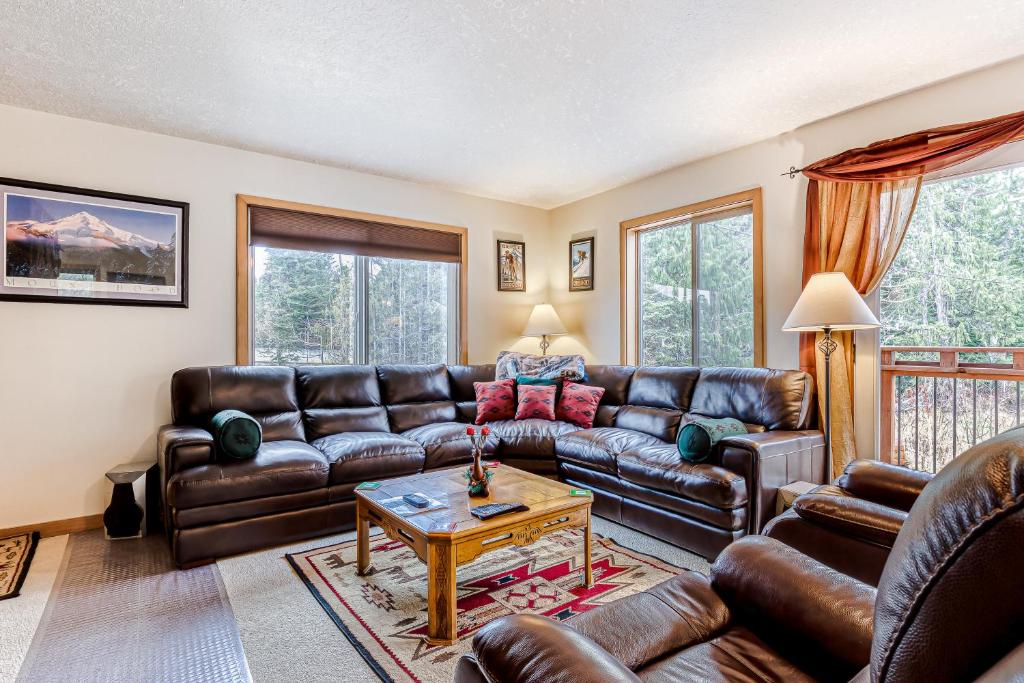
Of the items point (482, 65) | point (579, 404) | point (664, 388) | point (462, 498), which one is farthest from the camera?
point (579, 404)

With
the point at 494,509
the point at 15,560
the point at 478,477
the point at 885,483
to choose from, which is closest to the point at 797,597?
the point at 885,483

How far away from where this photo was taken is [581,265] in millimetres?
5160

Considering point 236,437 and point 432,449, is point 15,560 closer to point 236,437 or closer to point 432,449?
point 236,437

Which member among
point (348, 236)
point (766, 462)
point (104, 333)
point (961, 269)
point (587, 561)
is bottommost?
point (587, 561)

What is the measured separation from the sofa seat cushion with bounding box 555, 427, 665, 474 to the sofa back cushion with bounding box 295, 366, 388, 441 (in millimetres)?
1406

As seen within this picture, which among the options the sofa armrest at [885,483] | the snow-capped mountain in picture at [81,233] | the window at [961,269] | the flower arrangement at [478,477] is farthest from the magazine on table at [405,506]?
the window at [961,269]

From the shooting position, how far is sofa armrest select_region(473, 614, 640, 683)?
79 cm

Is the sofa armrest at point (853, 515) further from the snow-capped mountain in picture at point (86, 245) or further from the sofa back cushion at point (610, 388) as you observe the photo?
the snow-capped mountain in picture at point (86, 245)

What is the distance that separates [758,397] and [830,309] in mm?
687

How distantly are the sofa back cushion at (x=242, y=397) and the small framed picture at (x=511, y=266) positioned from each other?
2.31m

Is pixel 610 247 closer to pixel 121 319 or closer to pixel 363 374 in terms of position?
pixel 363 374

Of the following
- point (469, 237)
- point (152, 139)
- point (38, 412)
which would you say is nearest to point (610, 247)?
point (469, 237)

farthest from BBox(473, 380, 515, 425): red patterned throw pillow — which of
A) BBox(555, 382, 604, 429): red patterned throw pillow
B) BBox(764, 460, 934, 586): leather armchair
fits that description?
BBox(764, 460, 934, 586): leather armchair

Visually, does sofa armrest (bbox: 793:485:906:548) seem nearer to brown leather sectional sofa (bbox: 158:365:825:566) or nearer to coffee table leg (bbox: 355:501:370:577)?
brown leather sectional sofa (bbox: 158:365:825:566)
